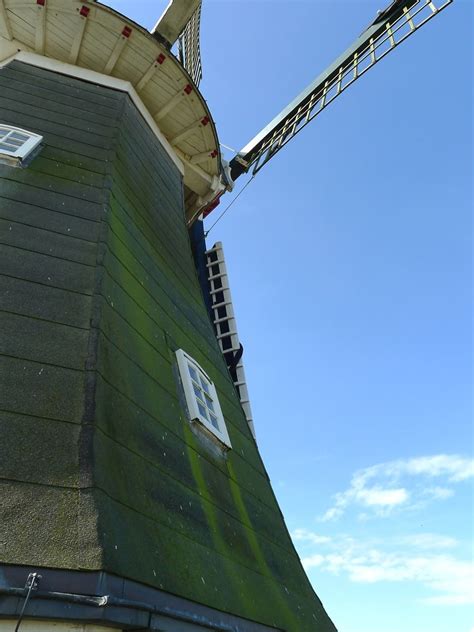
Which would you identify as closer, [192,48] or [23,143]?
[23,143]

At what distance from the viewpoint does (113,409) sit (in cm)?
305

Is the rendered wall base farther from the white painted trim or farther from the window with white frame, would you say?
the white painted trim

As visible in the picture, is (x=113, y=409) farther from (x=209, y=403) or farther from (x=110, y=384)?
(x=209, y=403)

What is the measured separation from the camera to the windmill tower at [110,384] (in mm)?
2250

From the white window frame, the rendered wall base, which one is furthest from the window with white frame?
the white window frame

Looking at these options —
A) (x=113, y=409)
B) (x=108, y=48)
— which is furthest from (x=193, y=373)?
(x=108, y=48)

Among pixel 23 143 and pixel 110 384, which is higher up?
pixel 23 143

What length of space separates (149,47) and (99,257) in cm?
508

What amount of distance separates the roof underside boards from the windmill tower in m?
0.02

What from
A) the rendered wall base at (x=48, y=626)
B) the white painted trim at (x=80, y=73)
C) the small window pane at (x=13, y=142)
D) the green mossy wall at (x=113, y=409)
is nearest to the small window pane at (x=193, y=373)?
the green mossy wall at (x=113, y=409)

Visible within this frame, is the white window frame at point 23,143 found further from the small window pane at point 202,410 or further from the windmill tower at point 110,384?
the small window pane at point 202,410

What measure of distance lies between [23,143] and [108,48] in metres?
3.24

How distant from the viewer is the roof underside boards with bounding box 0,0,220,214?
7195 mm

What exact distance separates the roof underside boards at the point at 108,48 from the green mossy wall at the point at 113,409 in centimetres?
182
